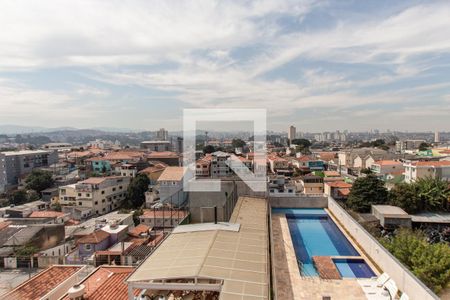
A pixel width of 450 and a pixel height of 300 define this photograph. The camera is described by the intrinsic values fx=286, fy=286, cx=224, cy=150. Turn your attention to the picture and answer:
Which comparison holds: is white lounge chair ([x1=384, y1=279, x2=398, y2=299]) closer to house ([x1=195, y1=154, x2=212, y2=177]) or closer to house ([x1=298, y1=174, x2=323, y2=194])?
house ([x1=298, y1=174, x2=323, y2=194])

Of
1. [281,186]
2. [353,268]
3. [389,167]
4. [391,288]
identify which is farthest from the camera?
[389,167]

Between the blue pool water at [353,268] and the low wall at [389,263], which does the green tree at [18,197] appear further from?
the blue pool water at [353,268]

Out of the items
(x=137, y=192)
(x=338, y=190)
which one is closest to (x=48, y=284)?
(x=137, y=192)

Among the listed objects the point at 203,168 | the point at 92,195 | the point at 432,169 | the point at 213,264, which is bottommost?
the point at 92,195

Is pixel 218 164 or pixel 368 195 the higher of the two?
pixel 218 164

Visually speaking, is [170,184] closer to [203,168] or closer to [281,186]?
[203,168]

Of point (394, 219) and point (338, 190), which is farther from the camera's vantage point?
point (338, 190)

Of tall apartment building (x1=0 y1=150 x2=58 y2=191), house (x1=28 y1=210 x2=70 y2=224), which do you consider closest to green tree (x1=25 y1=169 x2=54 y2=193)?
tall apartment building (x1=0 y1=150 x2=58 y2=191)

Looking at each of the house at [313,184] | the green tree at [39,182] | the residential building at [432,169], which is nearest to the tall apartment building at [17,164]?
the green tree at [39,182]

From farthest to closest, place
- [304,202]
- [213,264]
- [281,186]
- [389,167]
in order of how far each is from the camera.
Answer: [389,167]
[281,186]
[304,202]
[213,264]
